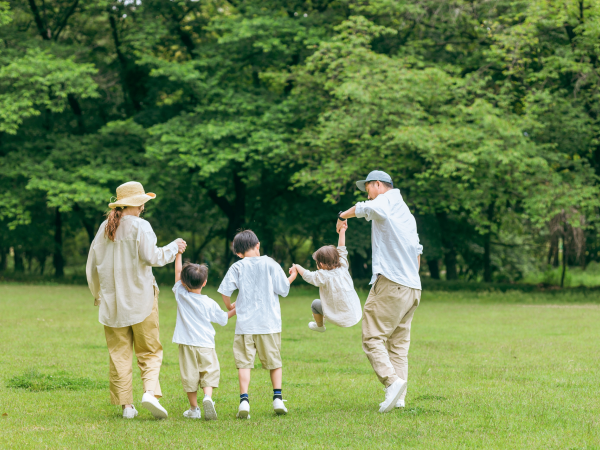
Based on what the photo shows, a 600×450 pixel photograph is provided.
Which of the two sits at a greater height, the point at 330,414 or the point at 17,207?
the point at 17,207

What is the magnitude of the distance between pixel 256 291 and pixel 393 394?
5.26ft

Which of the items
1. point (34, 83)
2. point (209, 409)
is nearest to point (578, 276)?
point (34, 83)

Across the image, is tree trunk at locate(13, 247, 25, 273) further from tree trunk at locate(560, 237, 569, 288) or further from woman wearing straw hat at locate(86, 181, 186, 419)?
woman wearing straw hat at locate(86, 181, 186, 419)

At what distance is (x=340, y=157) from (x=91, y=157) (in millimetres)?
10503

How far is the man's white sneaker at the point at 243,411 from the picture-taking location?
19.2 feet

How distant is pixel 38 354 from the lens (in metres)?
9.66

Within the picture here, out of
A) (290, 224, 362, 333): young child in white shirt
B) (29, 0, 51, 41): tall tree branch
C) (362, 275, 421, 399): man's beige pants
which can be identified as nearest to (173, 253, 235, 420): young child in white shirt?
(290, 224, 362, 333): young child in white shirt

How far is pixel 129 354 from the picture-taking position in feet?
20.2

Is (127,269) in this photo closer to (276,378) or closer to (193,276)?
(193,276)

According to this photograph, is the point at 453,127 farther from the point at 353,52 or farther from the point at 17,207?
the point at 17,207

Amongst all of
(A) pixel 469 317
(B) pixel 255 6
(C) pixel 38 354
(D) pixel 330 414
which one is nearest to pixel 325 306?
(D) pixel 330 414

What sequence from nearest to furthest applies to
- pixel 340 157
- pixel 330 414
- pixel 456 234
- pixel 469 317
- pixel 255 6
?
pixel 330 414 → pixel 469 317 → pixel 340 157 → pixel 255 6 → pixel 456 234

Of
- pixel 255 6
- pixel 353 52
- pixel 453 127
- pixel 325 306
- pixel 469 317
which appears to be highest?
pixel 255 6

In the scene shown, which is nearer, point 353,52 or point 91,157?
point 353,52
